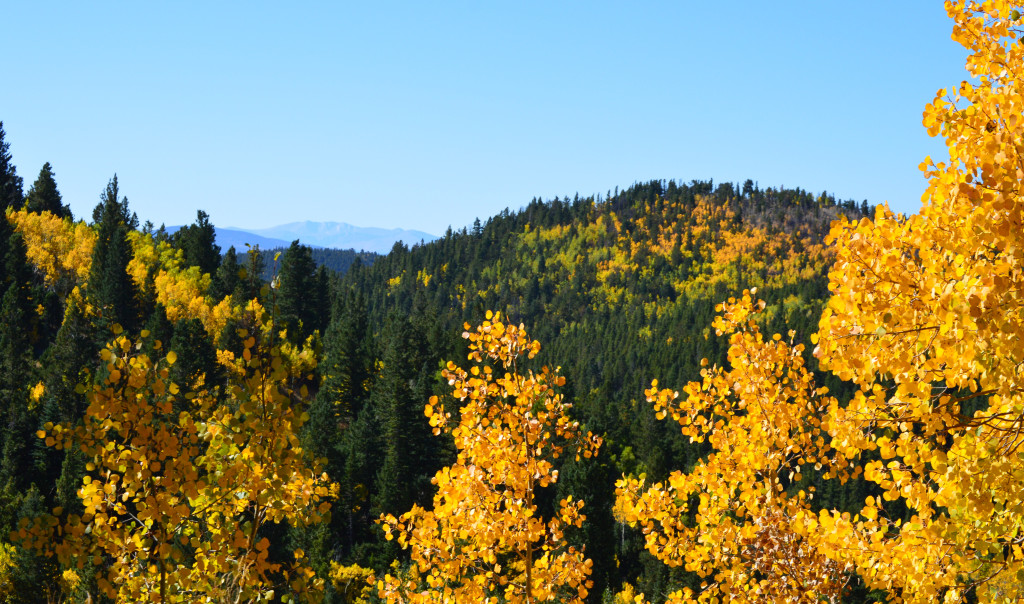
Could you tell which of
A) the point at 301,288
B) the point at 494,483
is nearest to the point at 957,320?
the point at 494,483

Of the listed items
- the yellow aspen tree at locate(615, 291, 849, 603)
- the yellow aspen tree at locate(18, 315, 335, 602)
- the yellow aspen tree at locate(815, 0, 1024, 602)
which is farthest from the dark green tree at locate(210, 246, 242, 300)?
the yellow aspen tree at locate(815, 0, 1024, 602)

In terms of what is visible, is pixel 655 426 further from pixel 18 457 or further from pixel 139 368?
pixel 139 368

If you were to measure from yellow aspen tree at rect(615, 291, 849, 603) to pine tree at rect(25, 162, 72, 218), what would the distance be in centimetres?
10558

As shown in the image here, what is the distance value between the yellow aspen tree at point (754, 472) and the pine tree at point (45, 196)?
105585mm

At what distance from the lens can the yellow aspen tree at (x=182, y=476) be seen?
17.2 ft

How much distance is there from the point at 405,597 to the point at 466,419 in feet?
8.00

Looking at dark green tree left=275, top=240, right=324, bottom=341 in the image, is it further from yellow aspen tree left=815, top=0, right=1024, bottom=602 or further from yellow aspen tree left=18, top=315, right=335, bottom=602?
yellow aspen tree left=815, top=0, right=1024, bottom=602

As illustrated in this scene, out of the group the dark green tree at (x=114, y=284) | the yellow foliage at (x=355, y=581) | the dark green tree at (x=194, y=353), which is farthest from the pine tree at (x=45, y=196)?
the yellow foliage at (x=355, y=581)

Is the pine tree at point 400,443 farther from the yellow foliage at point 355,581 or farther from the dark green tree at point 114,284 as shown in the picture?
the dark green tree at point 114,284

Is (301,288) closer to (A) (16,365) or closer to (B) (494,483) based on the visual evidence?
(A) (16,365)

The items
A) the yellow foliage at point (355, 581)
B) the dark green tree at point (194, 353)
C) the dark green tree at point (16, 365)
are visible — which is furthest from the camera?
the dark green tree at point (194, 353)

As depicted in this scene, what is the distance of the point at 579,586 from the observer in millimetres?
8500

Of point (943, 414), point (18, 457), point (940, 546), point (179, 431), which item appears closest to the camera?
point (943, 414)

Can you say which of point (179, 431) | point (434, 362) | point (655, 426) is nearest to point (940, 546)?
point (179, 431)
